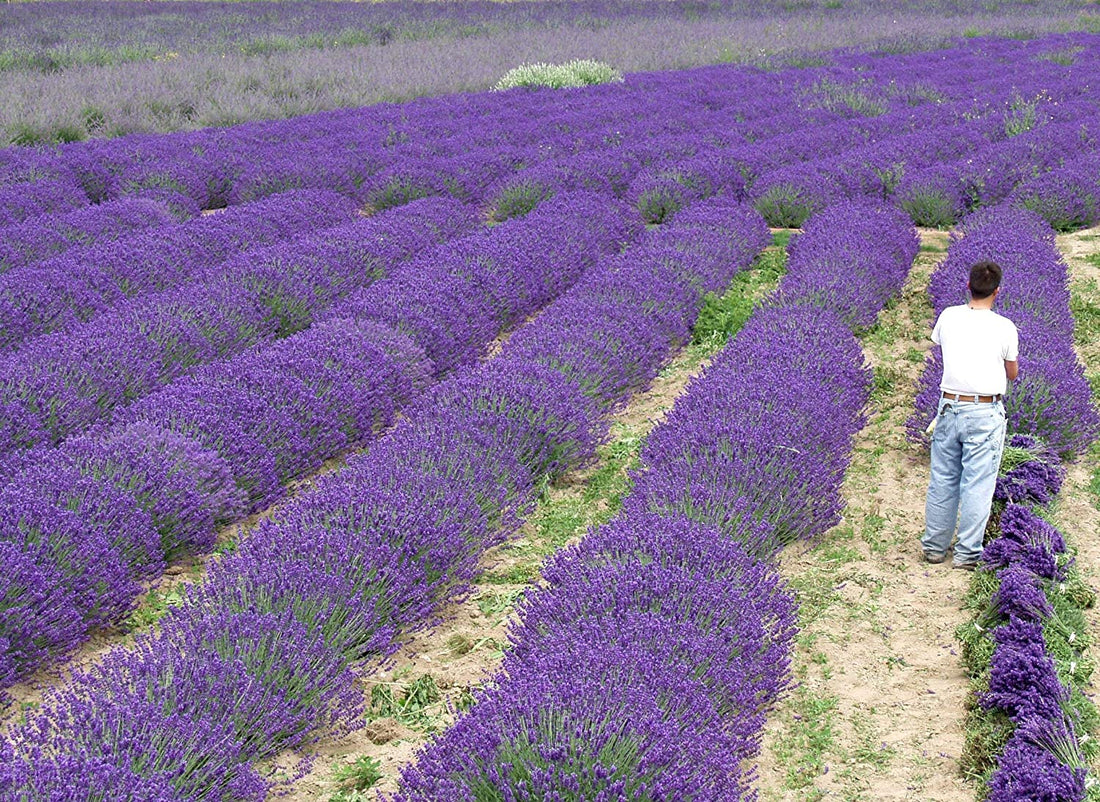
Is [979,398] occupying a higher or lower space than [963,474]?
higher

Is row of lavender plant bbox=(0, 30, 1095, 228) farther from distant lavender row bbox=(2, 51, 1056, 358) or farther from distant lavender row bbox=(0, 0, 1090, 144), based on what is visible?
distant lavender row bbox=(0, 0, 1090, 144)

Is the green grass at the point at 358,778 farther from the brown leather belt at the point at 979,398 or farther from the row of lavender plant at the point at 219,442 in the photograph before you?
the brown leather belt at the point at 979,398

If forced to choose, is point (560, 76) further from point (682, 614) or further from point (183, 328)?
point (682, 614)

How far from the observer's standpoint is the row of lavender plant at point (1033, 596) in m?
3.24

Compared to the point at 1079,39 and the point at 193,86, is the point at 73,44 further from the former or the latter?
the point at 1079,39

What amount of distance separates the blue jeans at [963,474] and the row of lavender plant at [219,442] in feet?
8.35

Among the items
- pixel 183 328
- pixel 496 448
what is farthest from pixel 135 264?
pixel 496 448

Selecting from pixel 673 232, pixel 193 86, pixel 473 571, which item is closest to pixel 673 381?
pixel 673 232

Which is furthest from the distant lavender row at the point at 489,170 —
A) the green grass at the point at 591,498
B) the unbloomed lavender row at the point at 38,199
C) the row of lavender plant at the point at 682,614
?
the row of lavender plant at the point at 682,614

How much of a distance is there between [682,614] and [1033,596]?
1246mm

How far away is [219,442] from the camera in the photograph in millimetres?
4914

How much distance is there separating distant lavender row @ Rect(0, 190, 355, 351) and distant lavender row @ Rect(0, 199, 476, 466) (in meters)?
0.31

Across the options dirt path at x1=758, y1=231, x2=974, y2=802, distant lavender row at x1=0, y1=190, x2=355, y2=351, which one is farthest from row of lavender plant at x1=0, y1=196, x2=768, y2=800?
distant lavender row at x1=0, y1=190, x2=355, y2=351

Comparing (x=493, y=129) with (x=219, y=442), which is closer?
(x=219, y=442)
